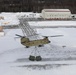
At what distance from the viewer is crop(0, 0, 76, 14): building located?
34.7 m

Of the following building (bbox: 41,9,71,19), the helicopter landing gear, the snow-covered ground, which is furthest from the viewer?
building (bbox: 41,9,71,19)

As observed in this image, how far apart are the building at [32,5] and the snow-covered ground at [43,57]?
14.2 metres

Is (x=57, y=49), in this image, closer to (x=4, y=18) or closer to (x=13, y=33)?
(x=13, y=33)

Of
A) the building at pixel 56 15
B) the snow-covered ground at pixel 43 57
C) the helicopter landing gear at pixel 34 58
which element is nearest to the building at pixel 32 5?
the building at pixel 56 15

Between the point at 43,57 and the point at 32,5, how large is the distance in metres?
20.5

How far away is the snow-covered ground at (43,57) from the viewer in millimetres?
13613

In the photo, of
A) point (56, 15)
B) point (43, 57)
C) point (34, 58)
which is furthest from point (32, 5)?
point (34, 58)

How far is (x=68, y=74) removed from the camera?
13.1m

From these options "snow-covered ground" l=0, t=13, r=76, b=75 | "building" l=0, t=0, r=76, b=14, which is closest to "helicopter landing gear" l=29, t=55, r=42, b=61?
"snow-covered ground" l=0, t=13, r=76, b=75

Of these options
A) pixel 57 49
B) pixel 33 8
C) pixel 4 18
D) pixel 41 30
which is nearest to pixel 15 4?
pixel 33 8

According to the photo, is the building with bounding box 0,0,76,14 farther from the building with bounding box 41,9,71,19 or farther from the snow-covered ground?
the snow-covered ground

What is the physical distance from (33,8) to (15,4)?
2855 mm

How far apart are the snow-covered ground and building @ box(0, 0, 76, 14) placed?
14.2 meters

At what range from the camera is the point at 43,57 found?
15664 millimetres
